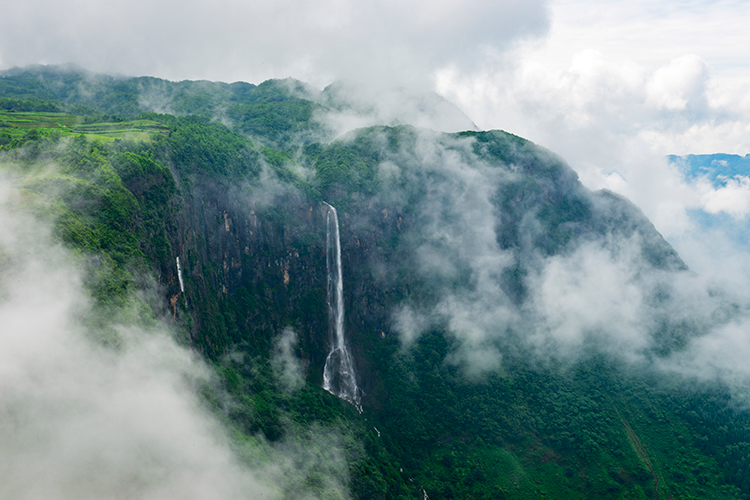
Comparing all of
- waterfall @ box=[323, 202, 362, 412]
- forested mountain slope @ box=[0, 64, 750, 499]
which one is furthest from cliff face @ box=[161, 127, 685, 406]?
waterfall @ box=[323, 202, 362, 412]

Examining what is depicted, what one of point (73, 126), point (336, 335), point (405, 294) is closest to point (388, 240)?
point (405, 294)

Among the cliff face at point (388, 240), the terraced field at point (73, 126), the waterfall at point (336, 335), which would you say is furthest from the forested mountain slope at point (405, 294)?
the waterfall at point (336, 335)

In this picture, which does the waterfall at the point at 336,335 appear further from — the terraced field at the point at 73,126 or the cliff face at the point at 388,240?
the terraced field at the point at 73,126

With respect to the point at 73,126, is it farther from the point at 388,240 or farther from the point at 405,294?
the point at 405,294

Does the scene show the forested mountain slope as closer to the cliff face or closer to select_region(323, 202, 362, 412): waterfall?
the cliff face

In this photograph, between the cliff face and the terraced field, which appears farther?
the cliff face
